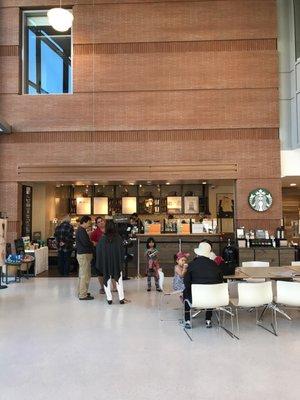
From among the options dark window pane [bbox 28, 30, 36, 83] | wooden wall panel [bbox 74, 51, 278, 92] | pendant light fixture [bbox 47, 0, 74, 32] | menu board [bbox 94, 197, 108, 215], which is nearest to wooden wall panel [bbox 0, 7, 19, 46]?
dark window pane [bbox 28, 30, 36, 83]

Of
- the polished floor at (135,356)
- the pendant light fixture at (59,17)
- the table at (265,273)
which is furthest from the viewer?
the pendant light fixture at (59,17)

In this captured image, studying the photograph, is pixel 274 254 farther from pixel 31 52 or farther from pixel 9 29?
pixel 9 29

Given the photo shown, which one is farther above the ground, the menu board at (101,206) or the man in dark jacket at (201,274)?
the menu board at (101,206)

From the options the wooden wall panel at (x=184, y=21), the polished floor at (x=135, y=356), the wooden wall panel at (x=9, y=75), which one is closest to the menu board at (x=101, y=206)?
the wooden wall panel at (x=9, y=75)

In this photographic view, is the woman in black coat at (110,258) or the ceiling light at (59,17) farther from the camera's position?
the ceiling light at (59,17)

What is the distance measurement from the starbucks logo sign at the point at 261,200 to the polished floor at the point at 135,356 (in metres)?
4.48

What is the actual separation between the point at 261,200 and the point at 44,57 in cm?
725

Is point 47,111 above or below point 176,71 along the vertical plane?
below

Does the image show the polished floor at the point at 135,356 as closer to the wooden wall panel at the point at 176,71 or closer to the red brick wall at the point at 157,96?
the red brick wall at the point at 157,96

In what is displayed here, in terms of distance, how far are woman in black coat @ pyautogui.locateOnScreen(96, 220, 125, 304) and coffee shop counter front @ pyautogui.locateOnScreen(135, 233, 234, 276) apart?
4.23 meters

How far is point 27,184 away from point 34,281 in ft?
10.6

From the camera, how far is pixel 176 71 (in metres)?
10.8

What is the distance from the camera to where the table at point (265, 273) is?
5947 mm

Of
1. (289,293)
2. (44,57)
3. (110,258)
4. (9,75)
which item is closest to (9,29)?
(44,57)
